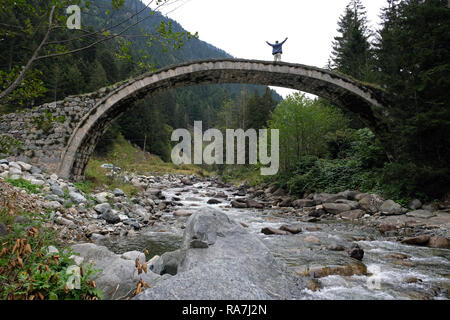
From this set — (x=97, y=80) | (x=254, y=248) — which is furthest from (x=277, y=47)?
(x=97, y=80)

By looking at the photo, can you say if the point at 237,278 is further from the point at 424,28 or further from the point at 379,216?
the point at 424,28

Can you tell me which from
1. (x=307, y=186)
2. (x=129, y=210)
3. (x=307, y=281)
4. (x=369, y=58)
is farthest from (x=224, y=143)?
(x=307, y=281)

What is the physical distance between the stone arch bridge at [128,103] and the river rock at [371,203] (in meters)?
4.50

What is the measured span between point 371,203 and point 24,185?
37.9 ft

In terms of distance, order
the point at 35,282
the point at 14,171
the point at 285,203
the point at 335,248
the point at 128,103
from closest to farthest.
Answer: the point at 35,282
the point at 335,248
the point at 14,171
the point at 128,103
the point at 285,203

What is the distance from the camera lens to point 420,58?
855 centimetres

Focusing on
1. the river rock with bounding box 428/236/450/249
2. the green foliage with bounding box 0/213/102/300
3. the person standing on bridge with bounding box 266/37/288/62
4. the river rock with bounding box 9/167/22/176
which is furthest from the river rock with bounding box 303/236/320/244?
the person standing on bridge with bounding box 266/37/288/62

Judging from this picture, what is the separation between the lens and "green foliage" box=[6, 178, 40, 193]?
241 inches

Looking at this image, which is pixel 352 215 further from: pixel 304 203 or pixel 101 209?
pixel 101 209

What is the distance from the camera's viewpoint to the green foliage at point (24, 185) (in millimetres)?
6129

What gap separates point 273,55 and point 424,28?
610 centimetres

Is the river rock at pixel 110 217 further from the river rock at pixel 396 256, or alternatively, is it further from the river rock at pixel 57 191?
the river rock at pixel 396 256

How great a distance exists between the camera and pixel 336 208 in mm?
10188

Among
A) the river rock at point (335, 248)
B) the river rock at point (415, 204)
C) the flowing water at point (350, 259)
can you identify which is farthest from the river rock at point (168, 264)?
the river rock at point (415, 204)
